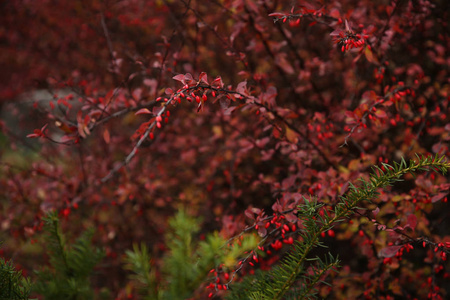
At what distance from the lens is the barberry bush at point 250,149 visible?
1.37 m

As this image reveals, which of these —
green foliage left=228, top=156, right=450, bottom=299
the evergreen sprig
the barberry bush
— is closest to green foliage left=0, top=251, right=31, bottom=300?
the evergreen sprig

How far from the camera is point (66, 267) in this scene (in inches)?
55.9

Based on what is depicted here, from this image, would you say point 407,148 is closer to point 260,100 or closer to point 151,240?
point 260,100

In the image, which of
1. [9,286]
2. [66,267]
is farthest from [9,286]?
[66,267]

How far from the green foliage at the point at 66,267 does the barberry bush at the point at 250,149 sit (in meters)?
0.05

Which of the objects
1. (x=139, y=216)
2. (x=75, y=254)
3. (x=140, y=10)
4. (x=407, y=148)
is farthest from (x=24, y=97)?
(x=407, y=148)

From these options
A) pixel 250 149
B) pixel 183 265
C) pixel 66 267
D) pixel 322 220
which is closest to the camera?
pixel 183 265

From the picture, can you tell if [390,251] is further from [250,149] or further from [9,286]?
[250,149]

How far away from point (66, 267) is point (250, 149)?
1757 millimetres

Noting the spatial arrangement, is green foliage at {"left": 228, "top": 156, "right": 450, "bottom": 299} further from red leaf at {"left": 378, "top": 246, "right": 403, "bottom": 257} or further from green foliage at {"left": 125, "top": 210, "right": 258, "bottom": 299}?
red leaf at {"left": 378, "top": 246, "right": 403, "bottom": 257}

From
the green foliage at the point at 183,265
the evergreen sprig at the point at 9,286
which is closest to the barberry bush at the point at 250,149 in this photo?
the green foliage at the point at 183,265

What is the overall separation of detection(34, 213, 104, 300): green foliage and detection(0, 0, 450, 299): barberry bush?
0.05m

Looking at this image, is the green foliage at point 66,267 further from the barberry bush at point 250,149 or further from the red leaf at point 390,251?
the red leaf at point 390,251

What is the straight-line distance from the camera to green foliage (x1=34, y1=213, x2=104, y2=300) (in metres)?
1.27
